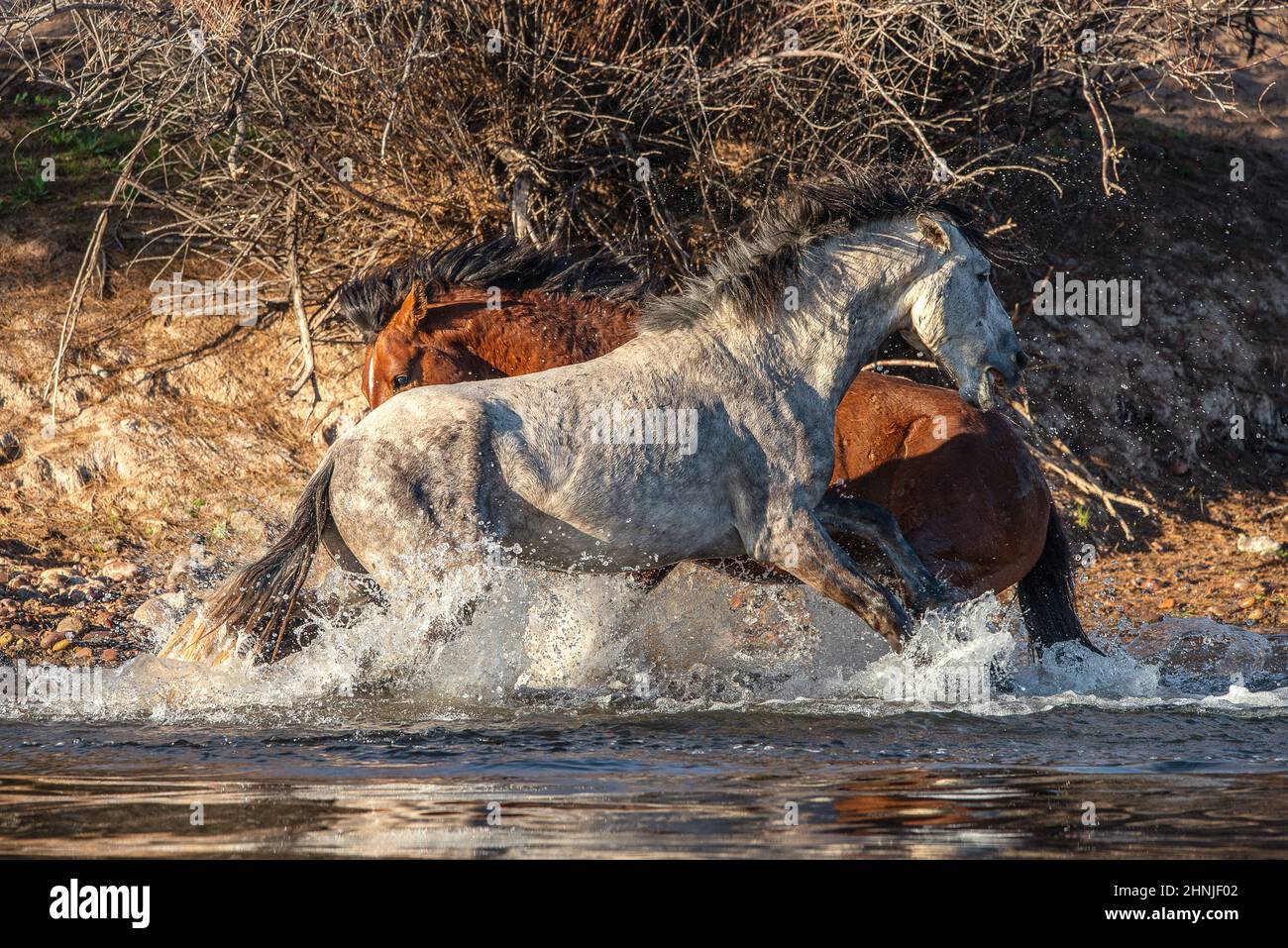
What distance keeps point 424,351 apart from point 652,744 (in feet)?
6.91

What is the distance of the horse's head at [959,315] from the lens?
5711 millimetres

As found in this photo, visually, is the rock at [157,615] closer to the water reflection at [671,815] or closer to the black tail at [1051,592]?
the water reflection at [671,815]

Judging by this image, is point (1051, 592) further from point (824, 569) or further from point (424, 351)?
point (424, 351)

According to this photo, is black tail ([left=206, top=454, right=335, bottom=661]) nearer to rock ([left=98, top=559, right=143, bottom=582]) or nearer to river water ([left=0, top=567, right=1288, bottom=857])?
river water ([left=0, top=567, right=1288, bottom=857])

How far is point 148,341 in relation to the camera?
9.12 metres

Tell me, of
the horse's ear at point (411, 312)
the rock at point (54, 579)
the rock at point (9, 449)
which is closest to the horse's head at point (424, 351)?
the horse's ear at point (411, 312)

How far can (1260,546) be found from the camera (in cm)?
866

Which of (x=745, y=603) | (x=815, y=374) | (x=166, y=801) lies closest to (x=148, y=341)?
(x=745, y=603)

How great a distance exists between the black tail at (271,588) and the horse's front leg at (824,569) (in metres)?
1.60

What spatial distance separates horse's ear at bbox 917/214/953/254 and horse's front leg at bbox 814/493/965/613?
996 millimetres

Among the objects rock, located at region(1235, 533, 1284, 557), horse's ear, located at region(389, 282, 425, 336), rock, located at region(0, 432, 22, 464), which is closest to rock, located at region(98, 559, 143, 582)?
rock, located at region(0, 432, 22, 464)

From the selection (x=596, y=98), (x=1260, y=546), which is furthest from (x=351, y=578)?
(x=1260, y=546)
